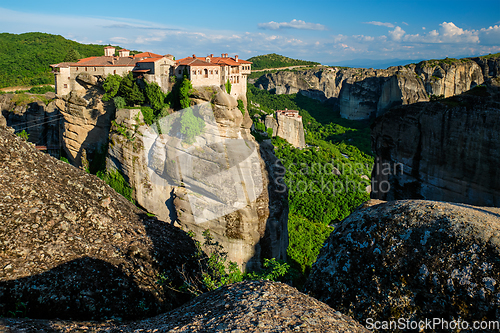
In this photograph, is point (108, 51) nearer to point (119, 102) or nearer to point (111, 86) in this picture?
point (111, 86)

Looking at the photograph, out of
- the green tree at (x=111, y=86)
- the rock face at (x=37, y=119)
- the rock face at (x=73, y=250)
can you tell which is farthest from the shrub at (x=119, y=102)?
the rock face at (x=73, y=250)

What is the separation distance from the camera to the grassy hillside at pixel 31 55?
55.7 metres

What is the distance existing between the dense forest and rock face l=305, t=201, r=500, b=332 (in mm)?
22652

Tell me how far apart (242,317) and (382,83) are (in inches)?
3368

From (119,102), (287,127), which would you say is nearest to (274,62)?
(287,127)

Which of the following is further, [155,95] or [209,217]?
[155,95]

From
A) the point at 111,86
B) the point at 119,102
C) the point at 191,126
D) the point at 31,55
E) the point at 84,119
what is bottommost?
the point at 191,126

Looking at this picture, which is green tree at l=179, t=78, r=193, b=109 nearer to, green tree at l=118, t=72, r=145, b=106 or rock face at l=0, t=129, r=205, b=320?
green tree at l=118, t=72, r=145, b=106

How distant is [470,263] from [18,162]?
30.2 feet

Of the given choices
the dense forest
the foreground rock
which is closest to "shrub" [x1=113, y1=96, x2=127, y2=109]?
the dense forest

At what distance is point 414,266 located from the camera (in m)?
6.32

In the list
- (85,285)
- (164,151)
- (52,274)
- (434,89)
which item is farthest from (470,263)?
(434,89)

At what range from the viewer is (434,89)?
6700 cm

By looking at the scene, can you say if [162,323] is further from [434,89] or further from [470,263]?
[434,89]
